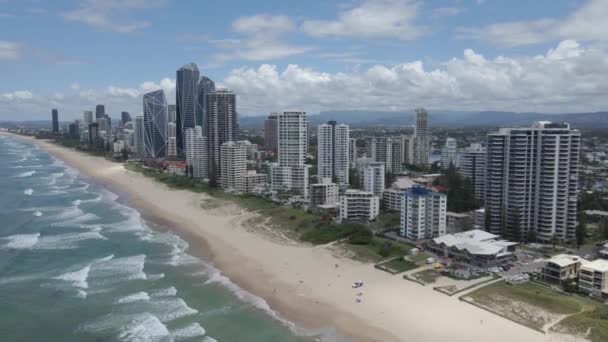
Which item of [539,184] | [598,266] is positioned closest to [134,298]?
[598,266]

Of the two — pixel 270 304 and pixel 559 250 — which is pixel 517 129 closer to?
pixel 559 250

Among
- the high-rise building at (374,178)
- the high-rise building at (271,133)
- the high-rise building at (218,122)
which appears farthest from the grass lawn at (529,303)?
the high-rise building at (271,133)

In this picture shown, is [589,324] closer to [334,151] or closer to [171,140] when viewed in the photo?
[334,151]

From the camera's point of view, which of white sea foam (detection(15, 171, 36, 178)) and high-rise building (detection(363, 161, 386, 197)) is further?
white sea foam (detection(15, 171, 36, 178))

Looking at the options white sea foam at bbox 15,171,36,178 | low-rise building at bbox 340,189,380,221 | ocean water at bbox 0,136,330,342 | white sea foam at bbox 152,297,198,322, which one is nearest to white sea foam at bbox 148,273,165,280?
ocean water at bbox 0,136,330,342

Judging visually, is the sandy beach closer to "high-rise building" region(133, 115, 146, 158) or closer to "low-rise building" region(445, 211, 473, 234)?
"low-rise building" region(445, 211, 473, 234)

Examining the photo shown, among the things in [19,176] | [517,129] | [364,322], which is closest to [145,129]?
[19,176]

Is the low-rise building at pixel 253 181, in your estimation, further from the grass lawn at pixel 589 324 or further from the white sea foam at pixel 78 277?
the grass lawn at pixel 589 324
